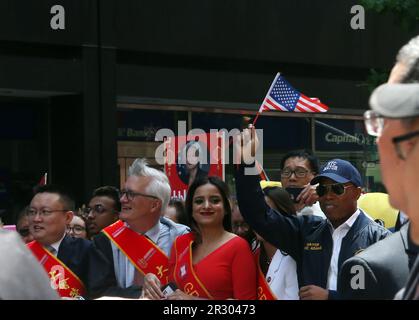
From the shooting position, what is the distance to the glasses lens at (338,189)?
6.24 m

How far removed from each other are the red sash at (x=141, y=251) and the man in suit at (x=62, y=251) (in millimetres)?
160

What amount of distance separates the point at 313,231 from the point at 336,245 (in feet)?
0.60

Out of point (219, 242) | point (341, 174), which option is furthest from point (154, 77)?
point (219, 242)

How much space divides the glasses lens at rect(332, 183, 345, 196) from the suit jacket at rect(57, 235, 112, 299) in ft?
5.01

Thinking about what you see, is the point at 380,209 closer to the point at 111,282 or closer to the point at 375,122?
the point at 111,282

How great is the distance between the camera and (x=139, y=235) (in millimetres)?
6848

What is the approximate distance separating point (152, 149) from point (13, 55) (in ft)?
9.22

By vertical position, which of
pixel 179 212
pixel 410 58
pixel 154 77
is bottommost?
pixel 179 212

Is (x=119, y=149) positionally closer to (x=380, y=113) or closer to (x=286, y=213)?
(x=286, y=213)

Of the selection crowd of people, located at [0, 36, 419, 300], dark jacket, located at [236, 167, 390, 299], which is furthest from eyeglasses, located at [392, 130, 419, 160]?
dark jacket, located at [236, 167, 390, 299]

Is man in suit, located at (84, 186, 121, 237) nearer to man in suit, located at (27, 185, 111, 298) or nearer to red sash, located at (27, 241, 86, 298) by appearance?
man in suit, located at (27, 185, 111, 298)

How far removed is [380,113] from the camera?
92.1 inches

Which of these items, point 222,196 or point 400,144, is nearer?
point 400,144

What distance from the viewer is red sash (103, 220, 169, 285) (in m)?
6.61
